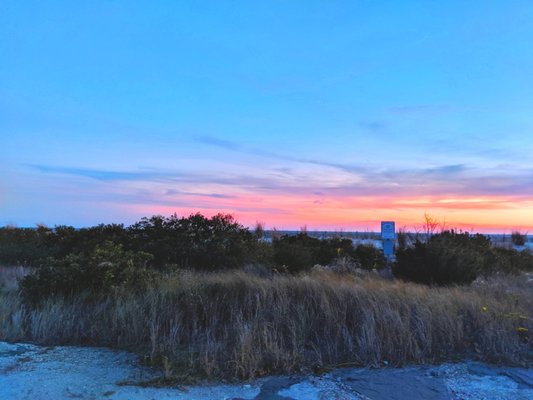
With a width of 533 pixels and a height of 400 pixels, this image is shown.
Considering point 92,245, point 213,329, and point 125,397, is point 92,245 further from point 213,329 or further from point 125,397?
point 125,397

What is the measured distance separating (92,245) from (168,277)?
526 centimetres

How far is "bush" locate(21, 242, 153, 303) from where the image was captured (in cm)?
874

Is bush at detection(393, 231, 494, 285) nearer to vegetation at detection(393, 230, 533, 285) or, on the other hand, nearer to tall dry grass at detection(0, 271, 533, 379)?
vegetation at detection(393, 230, 533, 285)

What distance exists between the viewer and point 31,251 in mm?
15945

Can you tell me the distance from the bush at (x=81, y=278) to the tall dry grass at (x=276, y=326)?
39 centimetres

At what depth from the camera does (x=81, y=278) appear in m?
8.95

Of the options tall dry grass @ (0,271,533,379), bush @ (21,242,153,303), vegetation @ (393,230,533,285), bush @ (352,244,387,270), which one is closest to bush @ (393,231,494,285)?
vegetation @ (393,230,533,285)

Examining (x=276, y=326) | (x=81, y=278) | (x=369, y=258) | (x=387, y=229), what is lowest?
(x=276, y=326)

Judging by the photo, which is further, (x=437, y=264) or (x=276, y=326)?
(x=437, y=264)

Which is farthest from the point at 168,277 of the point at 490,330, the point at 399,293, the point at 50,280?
the point at 490,330

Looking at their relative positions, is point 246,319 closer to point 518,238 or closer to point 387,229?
point 387,229

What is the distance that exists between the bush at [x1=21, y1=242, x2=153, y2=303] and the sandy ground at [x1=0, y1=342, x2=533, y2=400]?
87.2 inches

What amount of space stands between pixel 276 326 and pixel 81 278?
398cm

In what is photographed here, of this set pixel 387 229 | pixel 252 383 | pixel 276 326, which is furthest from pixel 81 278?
pixel 387 229
